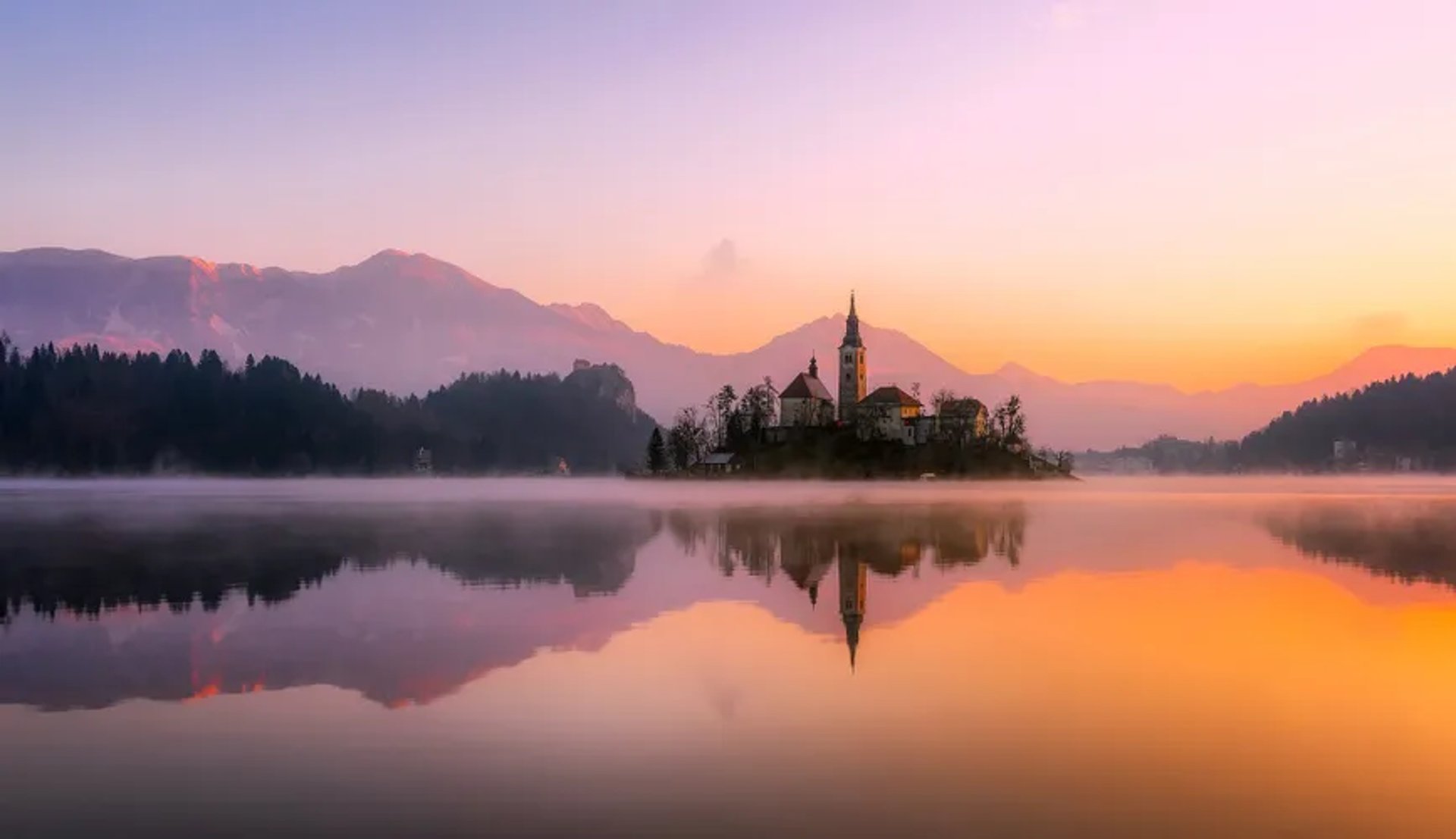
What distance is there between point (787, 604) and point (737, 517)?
175 feet

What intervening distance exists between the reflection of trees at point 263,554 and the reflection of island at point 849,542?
17.4 ft

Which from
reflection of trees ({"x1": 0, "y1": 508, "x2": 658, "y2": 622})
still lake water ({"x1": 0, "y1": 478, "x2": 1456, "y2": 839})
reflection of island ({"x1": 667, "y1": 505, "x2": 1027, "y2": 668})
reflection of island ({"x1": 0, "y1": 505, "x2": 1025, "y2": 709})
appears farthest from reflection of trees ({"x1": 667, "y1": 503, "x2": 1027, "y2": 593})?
reflection of trees ({"x1": 0, "y1": 508, "x2": 658, "y2": 622})

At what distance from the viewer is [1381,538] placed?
65.9m

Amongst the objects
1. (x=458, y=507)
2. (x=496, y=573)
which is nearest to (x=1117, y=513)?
(x=458, y=507)

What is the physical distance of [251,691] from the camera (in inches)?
856

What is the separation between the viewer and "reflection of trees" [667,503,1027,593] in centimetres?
4984

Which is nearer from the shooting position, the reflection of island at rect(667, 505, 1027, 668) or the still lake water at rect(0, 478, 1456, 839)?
the still lake water at rect(0, 478, 1456, 839)

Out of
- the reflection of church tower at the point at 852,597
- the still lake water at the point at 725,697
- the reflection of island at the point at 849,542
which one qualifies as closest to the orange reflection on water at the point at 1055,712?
the still lake water at the point at 725,697

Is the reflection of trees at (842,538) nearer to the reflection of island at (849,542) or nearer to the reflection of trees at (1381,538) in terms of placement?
the reflection of island at (849,542)

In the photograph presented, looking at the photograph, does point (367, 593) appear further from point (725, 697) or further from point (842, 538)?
point (842, 538)

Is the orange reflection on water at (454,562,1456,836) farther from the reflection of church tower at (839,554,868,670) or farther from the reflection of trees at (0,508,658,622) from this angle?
the reflection of trees at (0,508,658,622)

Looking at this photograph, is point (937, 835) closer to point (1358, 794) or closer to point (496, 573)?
point (1358, 794)

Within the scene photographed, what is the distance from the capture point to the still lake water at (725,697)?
14.7 metres

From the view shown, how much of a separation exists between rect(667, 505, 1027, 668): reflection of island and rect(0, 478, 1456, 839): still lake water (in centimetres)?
71
